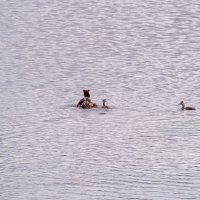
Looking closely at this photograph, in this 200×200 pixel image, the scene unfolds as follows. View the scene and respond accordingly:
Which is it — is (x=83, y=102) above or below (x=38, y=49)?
above

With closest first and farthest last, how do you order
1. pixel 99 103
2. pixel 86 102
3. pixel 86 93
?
pixel 86 102 < pixel 86 93 < pixel 99 103

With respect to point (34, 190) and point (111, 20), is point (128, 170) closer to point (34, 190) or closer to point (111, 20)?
point (34, 190)

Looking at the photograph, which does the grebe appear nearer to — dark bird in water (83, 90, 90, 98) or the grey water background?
dark bird in water (83, 90, 90, 98)

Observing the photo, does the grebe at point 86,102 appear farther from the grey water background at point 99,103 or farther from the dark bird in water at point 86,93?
the grey water background at point 99,103

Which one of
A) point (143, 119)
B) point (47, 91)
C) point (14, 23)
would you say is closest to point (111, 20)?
point (14, 23)

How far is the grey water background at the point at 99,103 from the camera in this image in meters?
30.8

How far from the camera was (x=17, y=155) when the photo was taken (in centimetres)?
3409

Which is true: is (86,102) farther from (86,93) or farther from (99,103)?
(99,103)

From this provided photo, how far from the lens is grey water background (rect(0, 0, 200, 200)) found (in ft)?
101

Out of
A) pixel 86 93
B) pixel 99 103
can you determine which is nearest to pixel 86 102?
pixel 86 93

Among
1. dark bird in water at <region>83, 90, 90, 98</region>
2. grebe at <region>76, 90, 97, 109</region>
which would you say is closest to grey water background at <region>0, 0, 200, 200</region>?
grebe at <region>76, 90, 97, 109</region>

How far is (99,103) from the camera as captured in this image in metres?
42.0

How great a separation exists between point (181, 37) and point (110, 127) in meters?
21.1

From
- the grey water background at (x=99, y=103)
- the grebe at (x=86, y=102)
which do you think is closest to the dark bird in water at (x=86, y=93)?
the grebe at (x=86, y=102)
